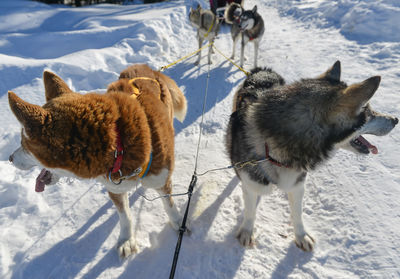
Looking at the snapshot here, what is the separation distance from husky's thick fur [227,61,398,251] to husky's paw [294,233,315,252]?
0.42 meters

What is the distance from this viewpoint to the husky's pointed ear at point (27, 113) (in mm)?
1004

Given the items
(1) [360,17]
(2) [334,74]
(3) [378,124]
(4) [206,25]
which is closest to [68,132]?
(2) [334,74]

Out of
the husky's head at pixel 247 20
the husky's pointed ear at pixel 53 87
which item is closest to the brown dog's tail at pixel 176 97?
the husky's pointed ear at pixel 53 87

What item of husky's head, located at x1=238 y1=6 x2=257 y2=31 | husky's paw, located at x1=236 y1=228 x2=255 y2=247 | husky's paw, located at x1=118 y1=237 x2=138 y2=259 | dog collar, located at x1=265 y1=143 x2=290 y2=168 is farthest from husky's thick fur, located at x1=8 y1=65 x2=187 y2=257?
husky's head, located at x1=238 y1=6 x2=257 y2=31

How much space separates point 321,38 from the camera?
6.04 metres

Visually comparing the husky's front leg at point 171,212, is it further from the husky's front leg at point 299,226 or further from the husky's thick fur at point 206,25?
the husky's thick fur at point 206,25

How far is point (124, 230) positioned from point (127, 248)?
147 mm

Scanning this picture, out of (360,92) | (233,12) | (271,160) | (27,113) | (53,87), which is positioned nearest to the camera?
(27,113)

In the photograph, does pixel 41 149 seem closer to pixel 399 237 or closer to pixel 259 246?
pixel 259 246

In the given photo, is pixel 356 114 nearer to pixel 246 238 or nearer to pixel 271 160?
pixel 271 160

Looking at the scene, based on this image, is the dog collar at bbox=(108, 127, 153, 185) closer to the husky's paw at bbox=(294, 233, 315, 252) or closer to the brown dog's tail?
the brown dog's tail

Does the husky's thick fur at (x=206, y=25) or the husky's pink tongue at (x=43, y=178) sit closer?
the husky's pink tongue at (x=43, y=178)

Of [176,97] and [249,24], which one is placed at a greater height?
[249,24]

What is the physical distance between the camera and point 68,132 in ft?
3.60
